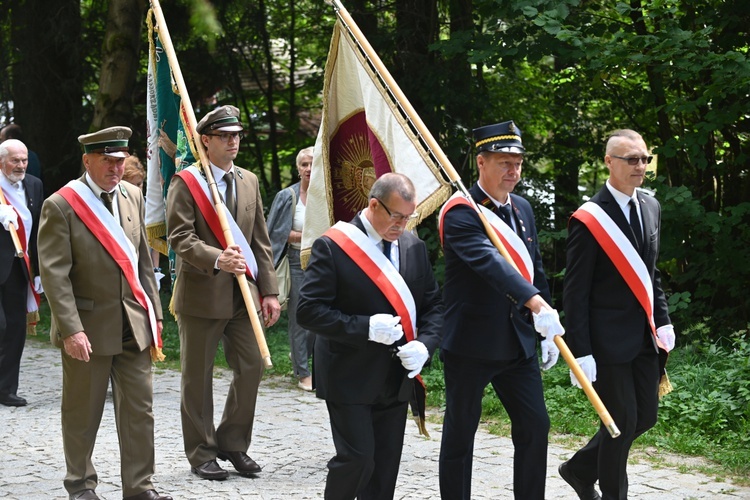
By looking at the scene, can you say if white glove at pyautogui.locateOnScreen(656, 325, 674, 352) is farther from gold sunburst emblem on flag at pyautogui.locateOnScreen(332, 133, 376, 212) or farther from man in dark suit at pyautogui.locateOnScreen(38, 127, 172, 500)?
man in dark suit at pyautogui.locateOnScreen(38, 127, 172, 500)

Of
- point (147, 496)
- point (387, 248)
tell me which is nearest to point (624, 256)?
point (387, 248)

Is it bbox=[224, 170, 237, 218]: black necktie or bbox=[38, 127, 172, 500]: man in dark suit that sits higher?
bbox=[224, 170, 237, 218]: black necktie

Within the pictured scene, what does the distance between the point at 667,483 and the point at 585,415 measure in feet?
5.44

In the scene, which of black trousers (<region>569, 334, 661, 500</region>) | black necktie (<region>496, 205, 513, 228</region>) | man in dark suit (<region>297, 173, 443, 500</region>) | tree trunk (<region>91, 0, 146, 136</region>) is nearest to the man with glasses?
man in dark suit (<region>297, 173, 443, 500</region>)

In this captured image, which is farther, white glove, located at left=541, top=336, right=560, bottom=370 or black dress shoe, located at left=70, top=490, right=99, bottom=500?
black dress shoe, located at left=70, top=490, right=99, bottom=500

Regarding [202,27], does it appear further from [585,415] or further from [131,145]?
[131,145]

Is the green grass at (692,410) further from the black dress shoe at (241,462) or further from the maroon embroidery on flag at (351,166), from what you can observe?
the maroon embroidery on flag at (351,166)

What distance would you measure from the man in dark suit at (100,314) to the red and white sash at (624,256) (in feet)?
8.08

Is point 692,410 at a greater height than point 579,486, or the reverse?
point 692,410

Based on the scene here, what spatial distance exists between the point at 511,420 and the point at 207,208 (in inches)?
91.7

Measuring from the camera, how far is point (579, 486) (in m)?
5.99

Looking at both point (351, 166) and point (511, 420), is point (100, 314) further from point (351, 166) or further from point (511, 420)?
point (511, 420)

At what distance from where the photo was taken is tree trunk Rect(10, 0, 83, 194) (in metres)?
16.6

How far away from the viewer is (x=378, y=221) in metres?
4.97
